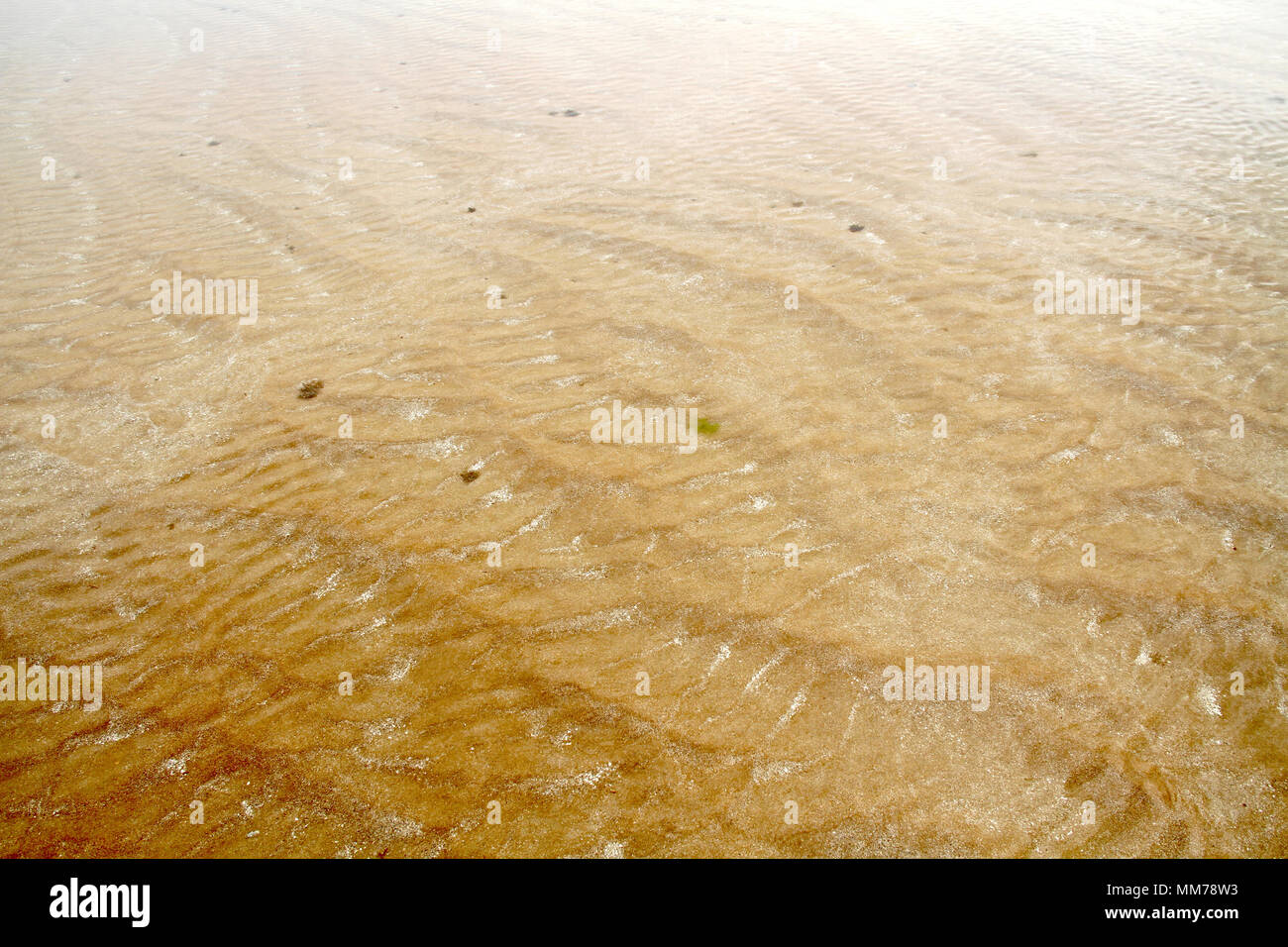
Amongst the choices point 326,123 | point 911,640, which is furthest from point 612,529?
point 326,123

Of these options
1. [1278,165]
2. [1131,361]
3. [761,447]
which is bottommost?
[761,447]

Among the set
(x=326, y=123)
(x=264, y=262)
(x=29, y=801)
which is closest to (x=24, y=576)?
(x=29, y=801)

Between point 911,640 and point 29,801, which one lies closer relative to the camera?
point 29,801

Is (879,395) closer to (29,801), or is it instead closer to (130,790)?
(130,790)

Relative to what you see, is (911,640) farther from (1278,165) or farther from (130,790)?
(1278,165)

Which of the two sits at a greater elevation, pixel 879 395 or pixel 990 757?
pixel 879 395

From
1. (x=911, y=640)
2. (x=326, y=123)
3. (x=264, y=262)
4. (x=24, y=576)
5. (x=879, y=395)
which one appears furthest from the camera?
(x=326, y=123)

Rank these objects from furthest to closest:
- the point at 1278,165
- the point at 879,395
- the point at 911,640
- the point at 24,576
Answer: the point at 1278,165
the point at 879,395
the point at 24,576
the point at 911,640
